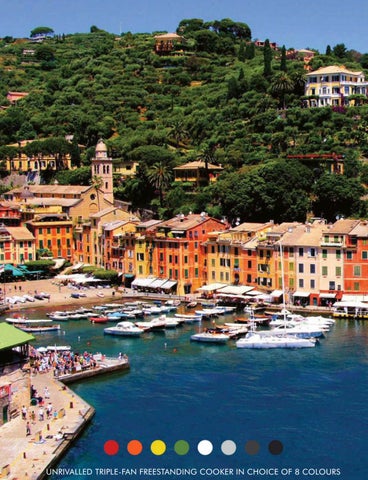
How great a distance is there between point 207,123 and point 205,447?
3731 inches

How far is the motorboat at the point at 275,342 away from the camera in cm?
6556

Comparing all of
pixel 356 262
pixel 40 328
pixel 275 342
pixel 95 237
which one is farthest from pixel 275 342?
pixel 95 237

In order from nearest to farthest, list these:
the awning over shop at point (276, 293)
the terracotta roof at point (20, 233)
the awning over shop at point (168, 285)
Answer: the awning over shop at point (276, 293) < the awning over shop at point (168, 285) < the terracotta roof at point (20, 233)

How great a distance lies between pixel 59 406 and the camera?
49125 millimetres

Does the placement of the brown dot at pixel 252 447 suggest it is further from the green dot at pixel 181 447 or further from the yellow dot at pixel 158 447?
the yellow dot at pixel 158 447

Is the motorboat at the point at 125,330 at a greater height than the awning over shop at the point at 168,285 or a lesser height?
lesser

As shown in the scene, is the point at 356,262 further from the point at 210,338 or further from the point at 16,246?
the point at 16,246

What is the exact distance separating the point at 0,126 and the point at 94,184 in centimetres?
4714

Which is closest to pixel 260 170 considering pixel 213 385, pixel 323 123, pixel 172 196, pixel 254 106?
pixel 172 196

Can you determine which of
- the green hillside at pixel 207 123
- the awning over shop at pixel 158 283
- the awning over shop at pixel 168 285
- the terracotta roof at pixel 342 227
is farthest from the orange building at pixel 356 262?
the awning over shop at pixel 158 283

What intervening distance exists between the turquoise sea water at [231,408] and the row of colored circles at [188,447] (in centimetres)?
26

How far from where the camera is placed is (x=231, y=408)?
2009 inches

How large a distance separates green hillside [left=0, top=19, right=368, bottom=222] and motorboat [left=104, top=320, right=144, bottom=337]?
103ft

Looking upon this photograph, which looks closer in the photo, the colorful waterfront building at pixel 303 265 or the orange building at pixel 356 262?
the orange building at pixel 356 262
